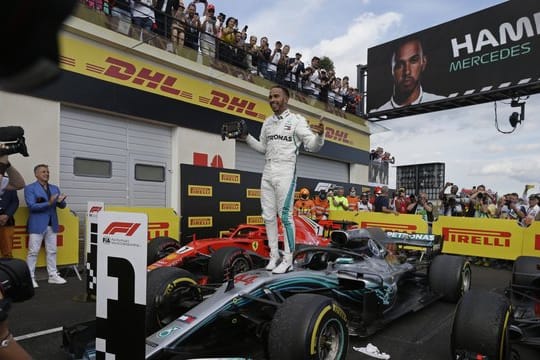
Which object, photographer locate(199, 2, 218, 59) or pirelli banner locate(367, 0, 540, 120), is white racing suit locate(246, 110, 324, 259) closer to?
photographer locate(199, 2, 218, 59)

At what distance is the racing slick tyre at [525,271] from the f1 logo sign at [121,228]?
3702mm

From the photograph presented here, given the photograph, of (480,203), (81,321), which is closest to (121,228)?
(81,321)

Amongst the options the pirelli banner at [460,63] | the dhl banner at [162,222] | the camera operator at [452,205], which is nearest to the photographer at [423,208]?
the camera operator at [452,205]

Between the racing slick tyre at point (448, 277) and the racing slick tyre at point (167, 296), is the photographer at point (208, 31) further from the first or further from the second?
the racing slick tyre at point (167, 296)

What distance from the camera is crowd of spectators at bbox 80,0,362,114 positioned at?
8656mm

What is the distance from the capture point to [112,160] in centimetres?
825

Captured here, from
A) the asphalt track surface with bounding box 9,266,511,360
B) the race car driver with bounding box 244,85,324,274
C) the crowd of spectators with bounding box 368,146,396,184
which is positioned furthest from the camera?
the crowd of spectators with bounding box 368,146,396,184

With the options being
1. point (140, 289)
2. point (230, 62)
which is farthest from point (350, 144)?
point (140, 289)

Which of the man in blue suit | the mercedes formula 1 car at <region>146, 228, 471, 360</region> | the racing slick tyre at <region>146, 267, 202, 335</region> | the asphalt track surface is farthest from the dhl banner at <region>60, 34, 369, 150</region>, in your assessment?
the mercedes formula 1 car at <region>146, 228, 471, 360</region>

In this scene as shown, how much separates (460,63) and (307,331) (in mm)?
11907

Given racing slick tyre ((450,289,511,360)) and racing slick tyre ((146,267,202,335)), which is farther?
racing slick tyre ((146,267,202,335))

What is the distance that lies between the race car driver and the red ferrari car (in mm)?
929

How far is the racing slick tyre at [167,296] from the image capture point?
3.20 metres

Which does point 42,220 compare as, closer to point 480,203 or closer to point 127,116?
point 127,116
